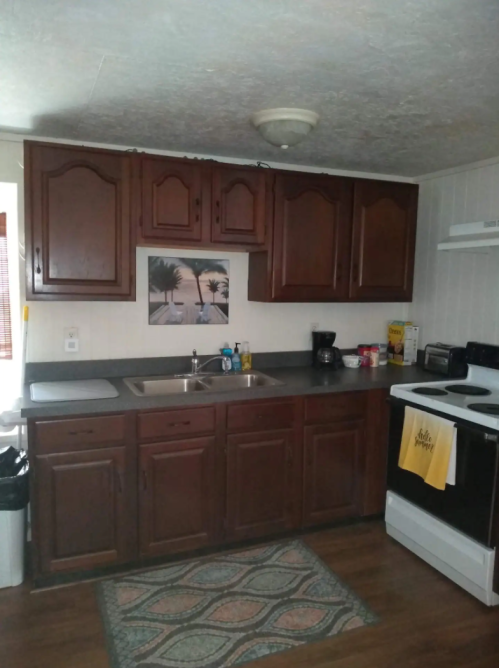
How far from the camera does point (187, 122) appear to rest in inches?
96.4

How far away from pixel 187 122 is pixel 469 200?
75.7 inches

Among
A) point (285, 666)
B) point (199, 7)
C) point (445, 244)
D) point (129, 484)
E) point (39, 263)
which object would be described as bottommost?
point (285, 666)

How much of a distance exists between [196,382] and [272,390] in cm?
54

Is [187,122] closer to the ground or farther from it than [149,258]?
farther from it

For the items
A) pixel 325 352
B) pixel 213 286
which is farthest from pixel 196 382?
pixel 325 352

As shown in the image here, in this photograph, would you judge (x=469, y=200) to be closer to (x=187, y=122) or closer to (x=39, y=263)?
(x=187, y=122)

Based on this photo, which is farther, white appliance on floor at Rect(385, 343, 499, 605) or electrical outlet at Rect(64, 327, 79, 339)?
electrical outlet at Rect(64, 327, 79, 339)

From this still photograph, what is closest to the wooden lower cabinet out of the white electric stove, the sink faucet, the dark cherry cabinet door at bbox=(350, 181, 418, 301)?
the white electric stove

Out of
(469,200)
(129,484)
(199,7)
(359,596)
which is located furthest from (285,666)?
(469,200)

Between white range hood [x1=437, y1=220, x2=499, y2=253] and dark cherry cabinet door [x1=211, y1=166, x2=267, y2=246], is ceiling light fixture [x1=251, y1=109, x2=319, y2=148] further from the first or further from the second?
white range hood [x1=437, y1=220, x2=499, y2=253]

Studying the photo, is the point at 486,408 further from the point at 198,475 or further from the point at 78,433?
the point at 78,433

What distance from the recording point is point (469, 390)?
9.43 feet

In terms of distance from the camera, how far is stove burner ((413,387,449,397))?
2775mm

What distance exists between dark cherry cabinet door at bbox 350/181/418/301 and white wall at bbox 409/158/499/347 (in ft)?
0.80
